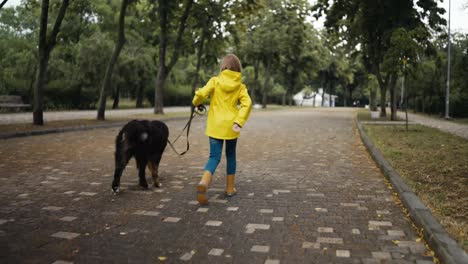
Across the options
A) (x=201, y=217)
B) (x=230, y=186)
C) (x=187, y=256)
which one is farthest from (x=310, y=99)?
(x=187, y=256)

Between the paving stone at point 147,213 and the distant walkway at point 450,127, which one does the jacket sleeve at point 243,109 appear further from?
the distant walkway at point 450,127

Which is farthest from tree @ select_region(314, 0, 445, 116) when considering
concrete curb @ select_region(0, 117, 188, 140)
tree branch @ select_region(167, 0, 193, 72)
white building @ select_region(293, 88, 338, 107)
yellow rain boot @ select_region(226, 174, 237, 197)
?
white building @ select_region(293, 88, 338, 107)

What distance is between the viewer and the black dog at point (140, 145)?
5730mm

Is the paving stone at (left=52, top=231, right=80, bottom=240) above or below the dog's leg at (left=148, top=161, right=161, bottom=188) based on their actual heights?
below

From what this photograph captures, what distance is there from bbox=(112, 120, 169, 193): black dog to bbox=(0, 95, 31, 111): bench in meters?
22.2

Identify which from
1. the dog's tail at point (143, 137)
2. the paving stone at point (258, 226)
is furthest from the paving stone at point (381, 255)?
the dog's tail at point (143, 137)

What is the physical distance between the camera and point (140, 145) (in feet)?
19.2

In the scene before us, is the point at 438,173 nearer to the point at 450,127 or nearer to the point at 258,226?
the point at 258,226

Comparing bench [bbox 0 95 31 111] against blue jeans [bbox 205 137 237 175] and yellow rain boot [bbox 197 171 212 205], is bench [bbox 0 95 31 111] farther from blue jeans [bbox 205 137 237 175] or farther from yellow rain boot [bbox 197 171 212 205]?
yellow rain boot [bbox 197 171 212 205]

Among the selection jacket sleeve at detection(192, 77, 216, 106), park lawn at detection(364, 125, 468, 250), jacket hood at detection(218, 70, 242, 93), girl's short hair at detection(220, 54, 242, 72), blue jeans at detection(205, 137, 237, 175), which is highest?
girl's short hair at detection(220, 54, 242, 72)

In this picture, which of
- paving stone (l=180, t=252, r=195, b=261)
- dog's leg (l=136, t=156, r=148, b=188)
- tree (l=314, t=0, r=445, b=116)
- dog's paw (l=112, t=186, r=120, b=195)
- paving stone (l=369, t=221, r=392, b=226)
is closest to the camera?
paving stone (l=180, t=252, r=195, b=261)

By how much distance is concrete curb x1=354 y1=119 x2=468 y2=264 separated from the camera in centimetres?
340

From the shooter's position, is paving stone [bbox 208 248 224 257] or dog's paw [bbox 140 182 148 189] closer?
paving stone [bbox 208 248 224 257]

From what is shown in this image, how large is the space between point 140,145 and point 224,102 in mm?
1307
